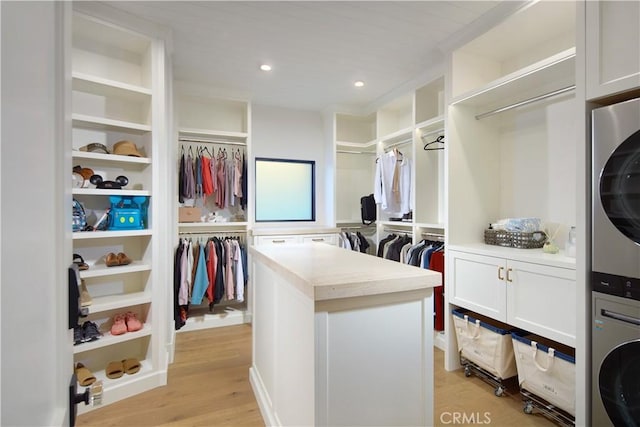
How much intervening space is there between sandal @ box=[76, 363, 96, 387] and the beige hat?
153 centimetres

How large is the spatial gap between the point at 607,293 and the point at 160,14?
307 cm

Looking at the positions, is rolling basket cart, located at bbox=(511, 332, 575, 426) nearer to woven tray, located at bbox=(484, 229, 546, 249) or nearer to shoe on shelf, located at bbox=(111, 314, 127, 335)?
woven tray, located at bbox=(484, 229, 546, 249)

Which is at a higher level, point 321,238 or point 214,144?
point 214,144

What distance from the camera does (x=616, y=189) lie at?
4.47 feet

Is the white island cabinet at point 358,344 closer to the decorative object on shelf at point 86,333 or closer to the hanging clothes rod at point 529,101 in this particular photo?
the decorative object on shelf at point 86,333

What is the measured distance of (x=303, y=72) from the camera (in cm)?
319

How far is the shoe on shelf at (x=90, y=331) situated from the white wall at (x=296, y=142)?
209 cm

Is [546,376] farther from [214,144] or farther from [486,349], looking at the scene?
[214,144]

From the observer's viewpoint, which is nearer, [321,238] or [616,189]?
[616,189]

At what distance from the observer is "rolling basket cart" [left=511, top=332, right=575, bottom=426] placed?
1833mm

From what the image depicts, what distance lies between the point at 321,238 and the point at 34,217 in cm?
349

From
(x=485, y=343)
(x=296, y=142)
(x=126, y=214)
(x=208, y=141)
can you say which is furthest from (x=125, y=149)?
(x=485, y=343)

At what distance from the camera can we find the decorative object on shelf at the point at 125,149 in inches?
91.7

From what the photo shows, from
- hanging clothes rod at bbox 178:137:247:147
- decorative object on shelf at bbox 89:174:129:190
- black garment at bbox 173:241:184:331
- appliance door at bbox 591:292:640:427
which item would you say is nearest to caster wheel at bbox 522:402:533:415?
appliance door at bbox 591:292:640:427
